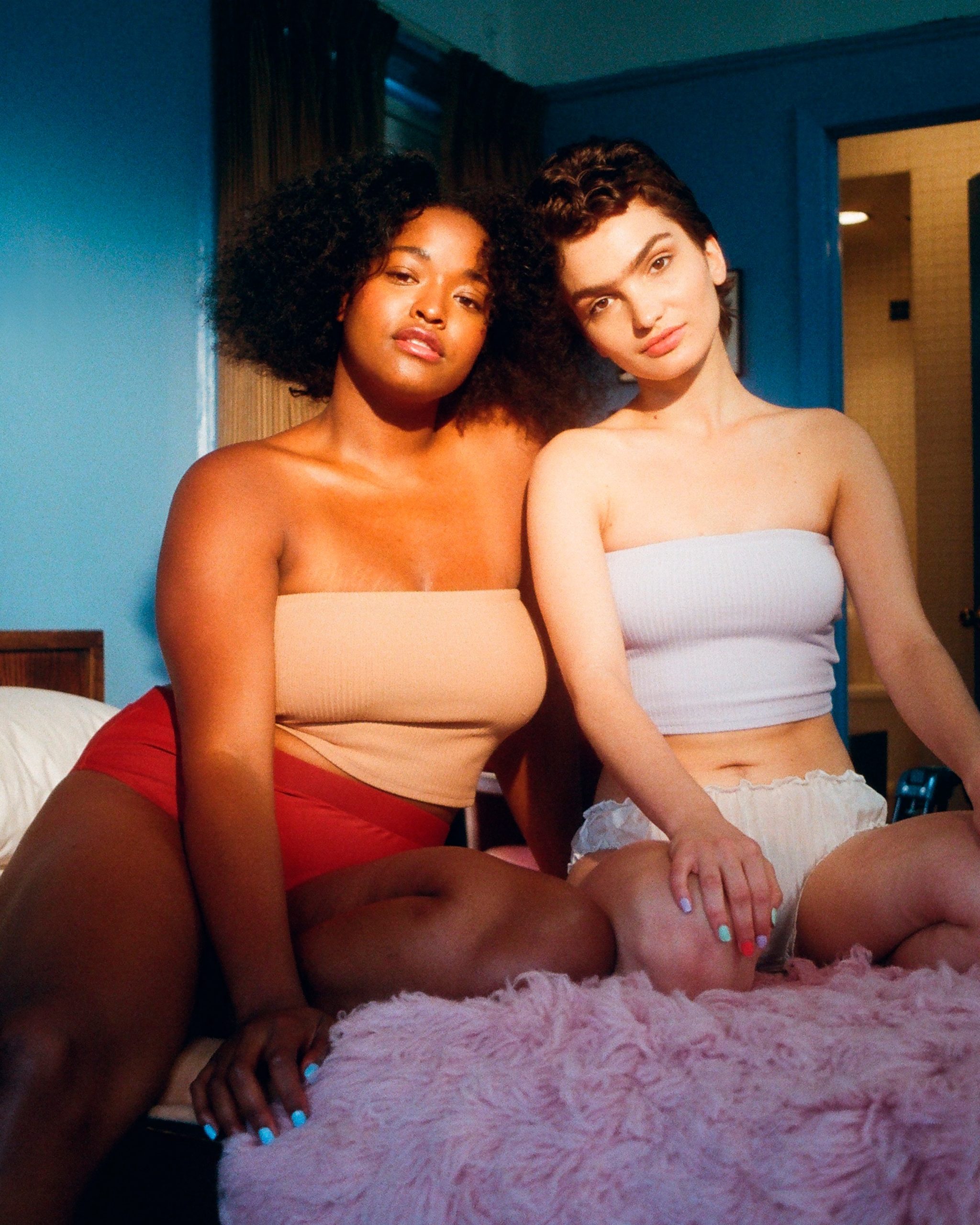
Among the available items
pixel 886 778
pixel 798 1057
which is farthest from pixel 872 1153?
pixel 886 778

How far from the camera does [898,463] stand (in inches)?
228

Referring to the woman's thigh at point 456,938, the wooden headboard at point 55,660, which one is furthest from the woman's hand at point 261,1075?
the wooden headboard at point 55,660

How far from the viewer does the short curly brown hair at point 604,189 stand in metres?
1.56

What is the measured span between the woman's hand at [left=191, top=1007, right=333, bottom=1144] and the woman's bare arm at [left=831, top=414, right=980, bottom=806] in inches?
29.9

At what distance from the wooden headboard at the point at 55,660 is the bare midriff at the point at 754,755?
4.65 feet

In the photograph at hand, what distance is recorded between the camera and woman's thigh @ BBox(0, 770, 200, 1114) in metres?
1.03

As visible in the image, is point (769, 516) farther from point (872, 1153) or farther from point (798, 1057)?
point (872, 1153)

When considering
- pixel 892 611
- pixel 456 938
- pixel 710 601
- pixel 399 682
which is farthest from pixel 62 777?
pixel 892 611

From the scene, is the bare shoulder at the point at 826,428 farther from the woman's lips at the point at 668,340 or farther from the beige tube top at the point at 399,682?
the beige tube top at the point at 399,682

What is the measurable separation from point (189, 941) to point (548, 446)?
80 centimetres

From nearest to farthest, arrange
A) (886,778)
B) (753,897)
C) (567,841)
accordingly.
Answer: (753,897)
(567,841)
(886,778)

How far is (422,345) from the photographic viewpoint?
1.55 meters

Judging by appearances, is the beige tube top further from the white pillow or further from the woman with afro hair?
the white pillow

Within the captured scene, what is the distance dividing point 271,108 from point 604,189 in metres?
1.82
